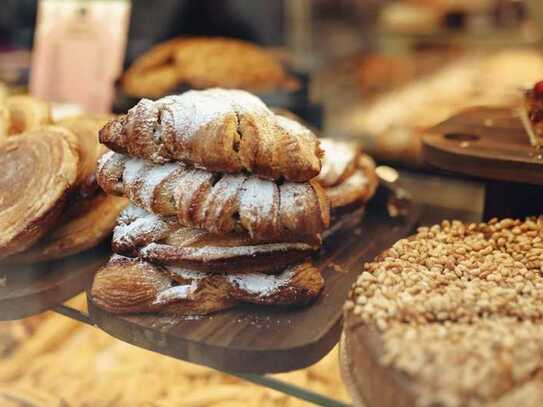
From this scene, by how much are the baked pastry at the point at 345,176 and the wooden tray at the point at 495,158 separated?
0.20m

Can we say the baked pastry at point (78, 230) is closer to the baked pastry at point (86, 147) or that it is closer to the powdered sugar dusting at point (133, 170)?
the baked pastry at point (86, 147)

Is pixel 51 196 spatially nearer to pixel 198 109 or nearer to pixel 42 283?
pixel 42 283

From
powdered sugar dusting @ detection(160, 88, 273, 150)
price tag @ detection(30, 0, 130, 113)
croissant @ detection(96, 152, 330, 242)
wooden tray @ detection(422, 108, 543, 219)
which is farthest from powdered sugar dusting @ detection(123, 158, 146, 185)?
price tag @ detection(30, 0, 130, 113)

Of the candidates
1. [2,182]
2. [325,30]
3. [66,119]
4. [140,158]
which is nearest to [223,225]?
[140,158]

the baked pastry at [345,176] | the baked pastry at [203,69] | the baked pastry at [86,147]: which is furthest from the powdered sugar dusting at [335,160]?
the baked pastry at [203,69]

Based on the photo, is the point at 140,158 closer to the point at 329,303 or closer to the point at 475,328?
the point at 329,303

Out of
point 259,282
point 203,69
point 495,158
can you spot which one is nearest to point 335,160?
point 495,158

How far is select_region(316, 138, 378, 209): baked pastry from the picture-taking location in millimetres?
1774

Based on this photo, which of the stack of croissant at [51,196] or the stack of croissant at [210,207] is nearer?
the stack of croissant at [210,207]

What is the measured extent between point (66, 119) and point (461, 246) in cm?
122

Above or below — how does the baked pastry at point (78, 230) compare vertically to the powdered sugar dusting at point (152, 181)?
below

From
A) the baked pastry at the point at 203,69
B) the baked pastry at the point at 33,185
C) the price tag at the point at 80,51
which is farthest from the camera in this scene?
the baked pastry at the point at 203,69

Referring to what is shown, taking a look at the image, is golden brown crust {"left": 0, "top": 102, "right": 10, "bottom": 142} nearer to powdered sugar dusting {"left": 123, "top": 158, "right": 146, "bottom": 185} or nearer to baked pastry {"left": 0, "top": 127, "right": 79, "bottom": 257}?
baked pastry {"left": 0, "top": 127, "right": 79, "bottom": 257}

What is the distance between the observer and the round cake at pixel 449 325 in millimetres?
1009
